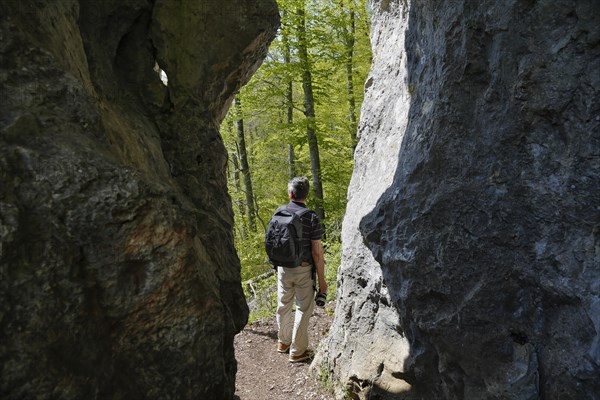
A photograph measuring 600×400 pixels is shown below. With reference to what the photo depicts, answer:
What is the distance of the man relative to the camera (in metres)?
5.86

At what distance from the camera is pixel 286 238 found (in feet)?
18.8

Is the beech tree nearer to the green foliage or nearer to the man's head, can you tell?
the green foliage

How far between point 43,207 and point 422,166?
294cm

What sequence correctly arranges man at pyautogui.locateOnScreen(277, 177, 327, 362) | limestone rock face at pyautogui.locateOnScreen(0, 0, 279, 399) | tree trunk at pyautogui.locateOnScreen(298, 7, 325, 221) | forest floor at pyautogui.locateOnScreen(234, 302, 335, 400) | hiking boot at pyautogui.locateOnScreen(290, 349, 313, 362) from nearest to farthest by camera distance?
limestone rock face at pyautogui.locateOnScreen(0, 0, 279, 399) → forest floor at pyautogui.locateOnScreen(234, 302, 335, 400) → man at pyautogui.locateOnScreen(277, 177, 327, 362) → hiking boot at pyautogui.locateOnScreen(290, 349, 313, 362) → tree trunk at pyautogui.locateOnScreen(298, 7, 325, 221)

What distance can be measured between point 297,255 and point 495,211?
115 inches

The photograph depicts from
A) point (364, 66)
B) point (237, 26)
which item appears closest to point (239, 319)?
point (237, 26)

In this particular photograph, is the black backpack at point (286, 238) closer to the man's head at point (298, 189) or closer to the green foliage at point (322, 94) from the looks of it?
the man's head at point (298, 189)

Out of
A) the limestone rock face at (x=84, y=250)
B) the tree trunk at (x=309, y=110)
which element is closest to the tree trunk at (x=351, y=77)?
the tree trunk at (x=309, y=110)

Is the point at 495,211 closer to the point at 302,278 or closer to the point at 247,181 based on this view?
the point at 302,278

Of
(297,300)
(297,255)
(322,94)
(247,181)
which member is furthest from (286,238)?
(247,181)

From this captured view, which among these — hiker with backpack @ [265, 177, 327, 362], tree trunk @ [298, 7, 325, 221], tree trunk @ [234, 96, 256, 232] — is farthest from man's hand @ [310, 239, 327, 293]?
tree trunk @ [234, 96, 256, 232]

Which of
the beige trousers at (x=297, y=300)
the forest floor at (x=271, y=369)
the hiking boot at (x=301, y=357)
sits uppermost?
the beige trousers at (x=297, y=300)

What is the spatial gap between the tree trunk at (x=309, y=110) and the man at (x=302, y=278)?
6.72 meters

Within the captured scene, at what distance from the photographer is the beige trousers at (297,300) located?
6.06 metres
